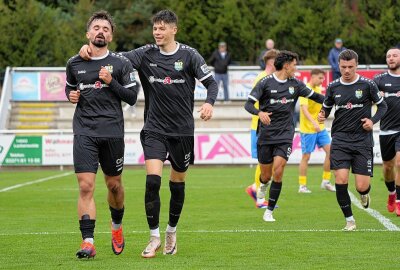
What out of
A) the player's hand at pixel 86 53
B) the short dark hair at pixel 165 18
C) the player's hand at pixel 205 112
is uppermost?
the short dark hair at pixel 165 18

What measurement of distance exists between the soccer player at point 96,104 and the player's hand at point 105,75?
0.04m

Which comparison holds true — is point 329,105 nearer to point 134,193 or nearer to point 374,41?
point 134,193

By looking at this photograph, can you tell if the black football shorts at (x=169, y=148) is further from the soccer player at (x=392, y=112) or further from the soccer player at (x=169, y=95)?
the soccer player at (x=392, y=112)

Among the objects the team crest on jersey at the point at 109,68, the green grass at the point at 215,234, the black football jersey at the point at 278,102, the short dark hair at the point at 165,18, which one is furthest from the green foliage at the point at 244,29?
the team crest on jersey at the point at 109,68

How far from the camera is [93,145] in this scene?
1074 centimetres

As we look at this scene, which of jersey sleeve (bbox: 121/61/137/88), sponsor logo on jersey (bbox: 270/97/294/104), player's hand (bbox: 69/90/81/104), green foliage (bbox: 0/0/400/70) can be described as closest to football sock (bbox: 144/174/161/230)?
jersey sleeve (bbox: 121/61/137/88)

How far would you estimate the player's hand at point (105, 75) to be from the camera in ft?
34.4

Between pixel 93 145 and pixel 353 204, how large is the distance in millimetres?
7368

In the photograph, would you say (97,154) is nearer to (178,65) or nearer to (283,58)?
(178,65)

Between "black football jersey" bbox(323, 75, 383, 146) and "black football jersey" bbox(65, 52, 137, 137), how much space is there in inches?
138

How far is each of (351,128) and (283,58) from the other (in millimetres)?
1915

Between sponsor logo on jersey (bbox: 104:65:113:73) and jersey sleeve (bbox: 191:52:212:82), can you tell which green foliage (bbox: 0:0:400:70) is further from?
sponsor logo on jersey (bbox: 104:65:113:73)

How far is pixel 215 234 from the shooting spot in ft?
41.9

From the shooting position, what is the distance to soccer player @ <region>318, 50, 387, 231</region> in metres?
13.1
